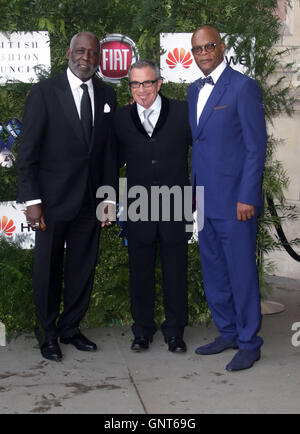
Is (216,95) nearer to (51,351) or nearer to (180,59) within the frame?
(180,59)

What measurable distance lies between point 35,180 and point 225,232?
1300 millimetres

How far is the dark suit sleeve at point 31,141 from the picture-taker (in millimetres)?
4336

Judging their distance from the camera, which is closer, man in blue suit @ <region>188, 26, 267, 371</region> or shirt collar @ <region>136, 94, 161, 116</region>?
man in blue suit @ <region>188, 26, 267, 371</region>

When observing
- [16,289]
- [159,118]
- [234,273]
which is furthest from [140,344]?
[159,118]

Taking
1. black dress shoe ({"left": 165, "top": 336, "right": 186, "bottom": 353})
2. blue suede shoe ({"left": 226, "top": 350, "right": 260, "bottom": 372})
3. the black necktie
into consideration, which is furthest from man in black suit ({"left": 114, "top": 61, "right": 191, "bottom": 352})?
blue suede shoe ({"left": 226, "top": 350, "right": 260, "bottom": 372})

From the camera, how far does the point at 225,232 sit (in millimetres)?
4426

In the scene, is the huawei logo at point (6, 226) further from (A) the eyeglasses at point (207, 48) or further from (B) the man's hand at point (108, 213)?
(A) the eyeglasses at point (207, 48)

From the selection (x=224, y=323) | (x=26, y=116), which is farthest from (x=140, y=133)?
(x=224, y=323)

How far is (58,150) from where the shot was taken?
4410 mm

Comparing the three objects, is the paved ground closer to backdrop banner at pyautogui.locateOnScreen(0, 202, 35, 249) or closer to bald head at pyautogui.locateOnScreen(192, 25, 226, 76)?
backdrop banner at pyautogui.locateOnScreen(0, 202, 35, 249)

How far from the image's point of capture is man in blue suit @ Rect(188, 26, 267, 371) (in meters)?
4.22

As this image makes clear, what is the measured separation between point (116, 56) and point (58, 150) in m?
1.05

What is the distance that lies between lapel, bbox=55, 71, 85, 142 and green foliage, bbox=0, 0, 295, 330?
2.00 feet

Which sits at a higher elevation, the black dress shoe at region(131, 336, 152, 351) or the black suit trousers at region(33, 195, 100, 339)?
the black suit trousers at region(33, 195, 100, 339)
